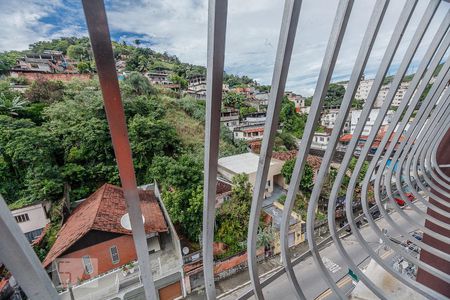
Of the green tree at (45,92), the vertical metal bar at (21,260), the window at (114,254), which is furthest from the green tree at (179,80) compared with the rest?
the vertical metal bar at (21,260)

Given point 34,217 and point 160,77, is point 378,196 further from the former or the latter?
point 160,77

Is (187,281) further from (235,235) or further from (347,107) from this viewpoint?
(347,107)

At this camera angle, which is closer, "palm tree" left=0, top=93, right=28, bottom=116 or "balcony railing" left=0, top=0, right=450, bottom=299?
"balcony railing" left=0, top=0, right=450, bottom=299

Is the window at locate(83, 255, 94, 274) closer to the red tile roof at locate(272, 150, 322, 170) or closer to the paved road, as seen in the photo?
the paved road

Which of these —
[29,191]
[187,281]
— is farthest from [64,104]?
[187,281]

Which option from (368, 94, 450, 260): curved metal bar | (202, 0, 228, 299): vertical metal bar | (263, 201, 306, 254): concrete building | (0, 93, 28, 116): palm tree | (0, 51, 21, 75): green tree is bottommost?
(263, 201, 306, 254): concrete building

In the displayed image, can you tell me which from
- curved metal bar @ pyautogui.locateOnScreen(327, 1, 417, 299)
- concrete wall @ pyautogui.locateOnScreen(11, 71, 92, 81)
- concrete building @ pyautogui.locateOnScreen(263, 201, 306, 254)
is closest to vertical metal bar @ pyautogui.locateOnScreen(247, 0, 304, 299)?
curved metal bar @ pyautogui.locateOnScreen(327, 1, 417, 299)
